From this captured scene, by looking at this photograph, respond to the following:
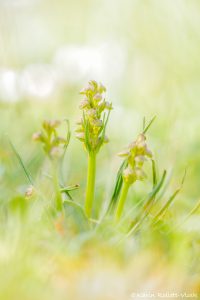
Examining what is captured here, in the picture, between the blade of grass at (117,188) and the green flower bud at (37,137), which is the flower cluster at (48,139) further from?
the blade of grass at (117,188)

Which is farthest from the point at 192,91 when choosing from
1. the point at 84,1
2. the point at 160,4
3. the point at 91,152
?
the point at 84,1

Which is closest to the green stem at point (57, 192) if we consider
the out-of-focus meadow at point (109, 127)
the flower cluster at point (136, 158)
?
the out-of-focus meadow at point (109, 127)

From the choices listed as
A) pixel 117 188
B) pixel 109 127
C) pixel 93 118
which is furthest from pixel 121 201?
pixel 109 127

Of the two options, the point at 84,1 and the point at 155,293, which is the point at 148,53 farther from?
the point at 155,293

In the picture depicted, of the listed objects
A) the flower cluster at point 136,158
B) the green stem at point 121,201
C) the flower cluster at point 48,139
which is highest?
the flower cluster at point 48,139

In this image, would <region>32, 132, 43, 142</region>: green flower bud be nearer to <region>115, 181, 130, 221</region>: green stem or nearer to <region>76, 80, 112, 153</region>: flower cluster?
<region>76, 80, 112, 153</region>: flower cluster
